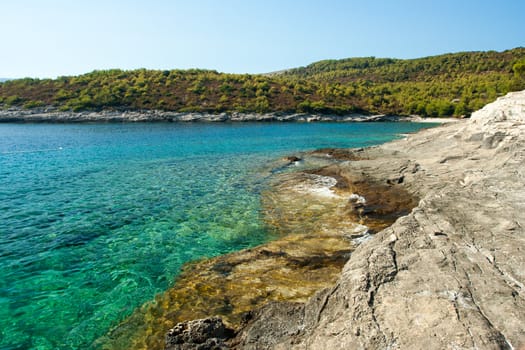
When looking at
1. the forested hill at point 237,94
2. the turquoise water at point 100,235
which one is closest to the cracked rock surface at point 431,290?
the turquoise water at point 100,235

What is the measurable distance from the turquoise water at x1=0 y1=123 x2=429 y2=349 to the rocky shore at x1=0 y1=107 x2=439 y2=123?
68.3 metres

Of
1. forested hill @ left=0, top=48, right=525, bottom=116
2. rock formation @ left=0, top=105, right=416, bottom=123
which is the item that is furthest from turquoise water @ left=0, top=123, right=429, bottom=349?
forested hill @ left=0, top=48, right=525, bottom=116

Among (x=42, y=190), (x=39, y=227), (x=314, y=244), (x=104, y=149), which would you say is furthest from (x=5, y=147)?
(x=314, y=244)

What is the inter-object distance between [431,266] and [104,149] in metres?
43.2

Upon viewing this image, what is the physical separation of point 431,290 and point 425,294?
0.55 ft

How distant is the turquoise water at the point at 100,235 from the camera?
8727 millimetres

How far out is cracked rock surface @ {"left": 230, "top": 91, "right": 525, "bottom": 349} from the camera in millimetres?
4871

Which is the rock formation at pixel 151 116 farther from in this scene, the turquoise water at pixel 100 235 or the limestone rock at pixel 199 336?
the limestone rock at pixel 199 336

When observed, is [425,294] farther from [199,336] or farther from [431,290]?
[199,336]

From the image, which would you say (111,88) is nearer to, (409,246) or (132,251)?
(132,251)

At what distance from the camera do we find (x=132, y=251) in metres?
12.5

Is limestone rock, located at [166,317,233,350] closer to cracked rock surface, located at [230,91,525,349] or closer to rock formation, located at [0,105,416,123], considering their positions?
cracked rock surface, located at [230,91,525,349]

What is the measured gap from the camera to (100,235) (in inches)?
548

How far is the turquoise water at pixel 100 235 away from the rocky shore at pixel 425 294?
3639 millimetres
